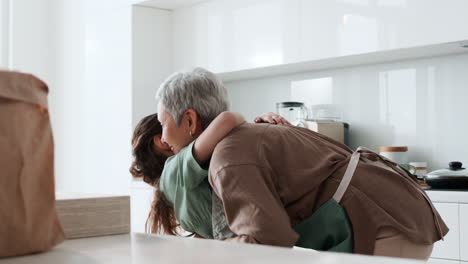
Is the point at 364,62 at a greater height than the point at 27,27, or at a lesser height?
lesser

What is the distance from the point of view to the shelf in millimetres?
3253

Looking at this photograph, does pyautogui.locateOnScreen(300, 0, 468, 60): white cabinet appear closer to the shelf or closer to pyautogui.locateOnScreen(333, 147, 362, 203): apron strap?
the shelf

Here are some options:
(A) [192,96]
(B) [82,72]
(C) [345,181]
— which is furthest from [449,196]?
(B) [82,72]

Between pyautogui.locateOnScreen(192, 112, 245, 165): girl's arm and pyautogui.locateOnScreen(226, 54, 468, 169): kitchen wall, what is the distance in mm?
2020

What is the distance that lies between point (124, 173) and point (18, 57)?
4.69ft

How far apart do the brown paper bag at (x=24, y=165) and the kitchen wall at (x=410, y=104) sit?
308 cm

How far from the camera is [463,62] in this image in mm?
3391

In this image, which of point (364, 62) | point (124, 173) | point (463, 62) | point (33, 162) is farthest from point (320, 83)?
point (33, 162)

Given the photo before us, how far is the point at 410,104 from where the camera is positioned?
3.61 meters

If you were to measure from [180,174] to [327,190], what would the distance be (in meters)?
0.39

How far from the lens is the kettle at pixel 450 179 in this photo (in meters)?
2.86

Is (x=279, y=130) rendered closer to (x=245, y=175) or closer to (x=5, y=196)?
(x=245, y=175)

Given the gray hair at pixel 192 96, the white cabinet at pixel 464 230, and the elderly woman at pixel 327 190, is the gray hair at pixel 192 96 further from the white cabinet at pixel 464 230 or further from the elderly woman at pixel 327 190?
the white cabinet at pixel 464 230

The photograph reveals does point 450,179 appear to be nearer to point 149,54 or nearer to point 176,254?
point 149,54
